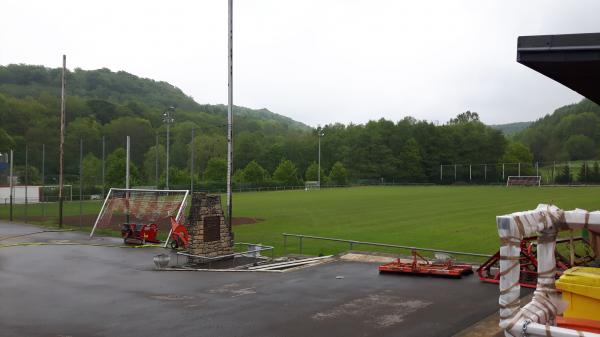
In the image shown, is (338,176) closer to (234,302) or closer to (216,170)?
(216,170)

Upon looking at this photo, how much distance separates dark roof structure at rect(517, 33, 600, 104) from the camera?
7660 mm

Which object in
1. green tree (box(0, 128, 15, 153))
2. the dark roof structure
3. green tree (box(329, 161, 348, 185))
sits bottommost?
green tree (box(329, 161, 348, 185))

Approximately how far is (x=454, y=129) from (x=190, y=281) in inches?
4247

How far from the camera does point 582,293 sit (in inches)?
167

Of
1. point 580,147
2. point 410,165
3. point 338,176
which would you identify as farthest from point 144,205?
point 580,147

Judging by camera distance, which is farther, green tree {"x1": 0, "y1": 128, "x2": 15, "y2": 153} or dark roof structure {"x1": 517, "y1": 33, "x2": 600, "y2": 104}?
green tree {"x1": 0, "y1": 128, "x2": 15, "y2": 153}

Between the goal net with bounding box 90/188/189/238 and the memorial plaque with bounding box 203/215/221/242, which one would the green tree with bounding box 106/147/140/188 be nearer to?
the goal net with bounding box 90/188/189/238

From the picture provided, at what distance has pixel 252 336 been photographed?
9180 millimetres

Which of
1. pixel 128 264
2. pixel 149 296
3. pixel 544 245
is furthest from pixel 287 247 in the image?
pixel 544 245

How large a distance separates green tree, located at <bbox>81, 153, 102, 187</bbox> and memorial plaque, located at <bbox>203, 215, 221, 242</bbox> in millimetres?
47648

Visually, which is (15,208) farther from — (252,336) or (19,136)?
(252,336)

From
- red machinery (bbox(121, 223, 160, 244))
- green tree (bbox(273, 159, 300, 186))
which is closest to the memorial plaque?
red machinery (bbox(121, 223, 160, 244))

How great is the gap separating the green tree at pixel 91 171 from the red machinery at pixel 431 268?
53999 millimetres

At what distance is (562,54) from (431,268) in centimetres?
779
